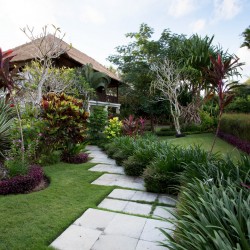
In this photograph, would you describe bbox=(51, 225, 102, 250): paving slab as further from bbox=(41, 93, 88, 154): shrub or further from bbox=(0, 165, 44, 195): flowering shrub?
bbox=(41, 93, 88, 154): shrub

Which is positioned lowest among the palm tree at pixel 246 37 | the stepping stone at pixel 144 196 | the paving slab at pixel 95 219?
the stepping stone at pixel 144 196

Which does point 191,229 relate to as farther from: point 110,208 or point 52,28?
point 52,28

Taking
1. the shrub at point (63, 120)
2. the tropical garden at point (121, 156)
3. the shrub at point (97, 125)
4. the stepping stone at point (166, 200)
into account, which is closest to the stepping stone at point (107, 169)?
the tropical garden at point (121, 156)

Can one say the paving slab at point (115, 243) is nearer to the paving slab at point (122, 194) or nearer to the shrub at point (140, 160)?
the paving slab at point (122, 194)

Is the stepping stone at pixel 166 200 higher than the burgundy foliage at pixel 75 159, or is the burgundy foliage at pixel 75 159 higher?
the burgundy foliage at pixel 75 159

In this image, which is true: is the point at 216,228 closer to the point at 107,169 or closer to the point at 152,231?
the point at 152,231

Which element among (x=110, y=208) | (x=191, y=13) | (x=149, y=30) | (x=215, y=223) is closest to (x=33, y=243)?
(x=110, y=208)

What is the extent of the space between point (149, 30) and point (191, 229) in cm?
1794

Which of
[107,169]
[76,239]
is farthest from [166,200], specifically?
[107,169]

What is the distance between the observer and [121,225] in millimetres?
2971

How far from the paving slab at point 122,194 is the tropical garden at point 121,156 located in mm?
204

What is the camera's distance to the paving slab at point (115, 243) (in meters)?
2.49

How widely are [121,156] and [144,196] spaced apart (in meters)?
2.15

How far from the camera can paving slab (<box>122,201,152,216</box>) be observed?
3418mm
